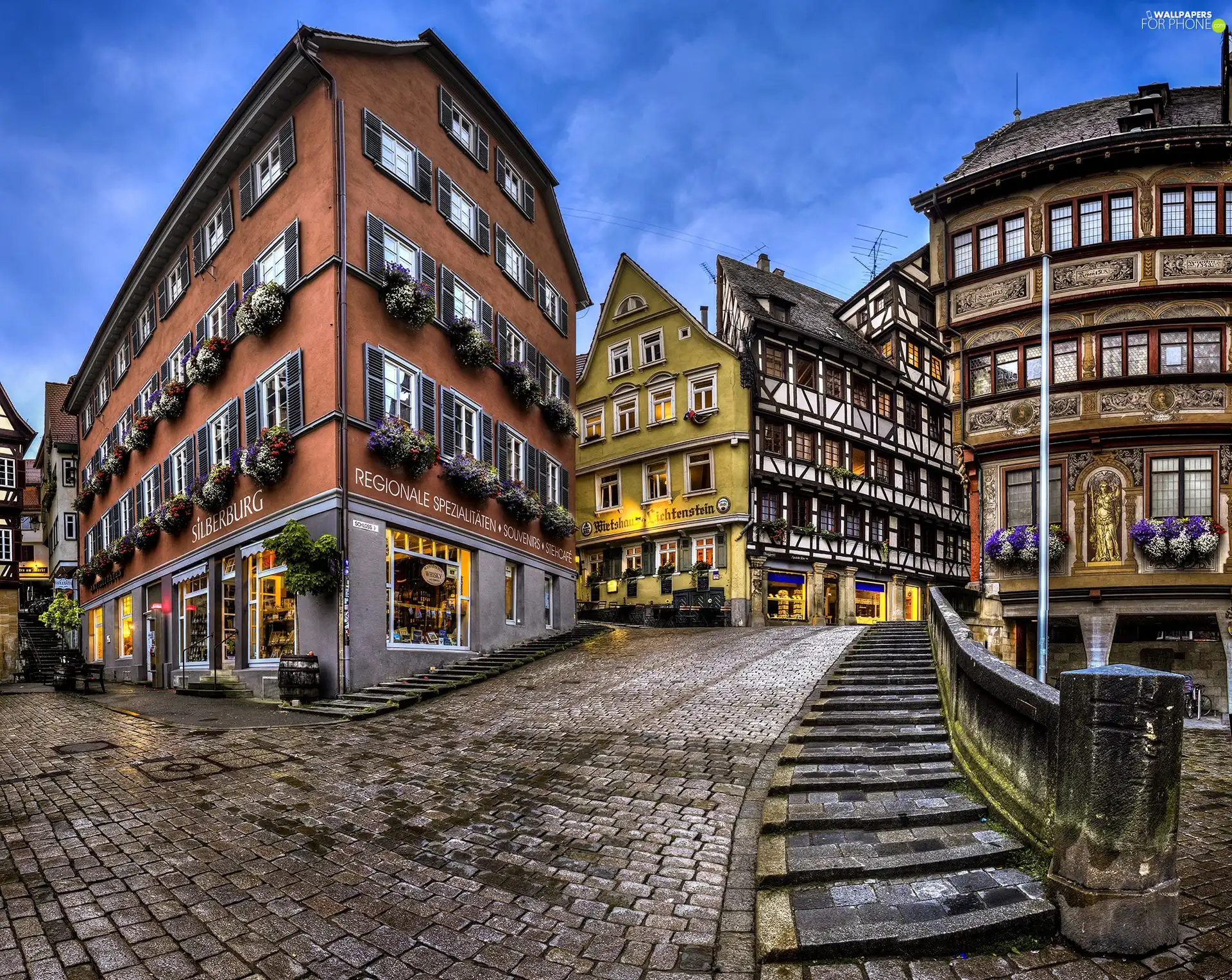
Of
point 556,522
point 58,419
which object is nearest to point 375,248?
point 556,522

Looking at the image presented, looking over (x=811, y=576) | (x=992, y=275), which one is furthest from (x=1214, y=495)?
(x=811, y=576)

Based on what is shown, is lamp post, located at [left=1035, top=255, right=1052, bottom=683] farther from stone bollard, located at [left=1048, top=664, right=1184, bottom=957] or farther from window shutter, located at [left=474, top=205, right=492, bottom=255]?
window shutter, located at [left=474, top=205, right=492, bottom=255]

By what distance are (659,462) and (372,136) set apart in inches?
759

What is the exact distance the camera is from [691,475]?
32656 mm

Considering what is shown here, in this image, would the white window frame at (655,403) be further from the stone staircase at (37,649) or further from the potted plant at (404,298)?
the stone staircase at (37,649)

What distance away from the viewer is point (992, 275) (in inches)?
806

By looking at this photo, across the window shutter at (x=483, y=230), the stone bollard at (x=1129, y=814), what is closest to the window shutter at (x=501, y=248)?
the window shutter at (x=483, y=230)

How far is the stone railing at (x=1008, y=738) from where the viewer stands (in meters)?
4.80

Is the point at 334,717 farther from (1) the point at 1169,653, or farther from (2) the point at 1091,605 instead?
(1) the point at 1169,653

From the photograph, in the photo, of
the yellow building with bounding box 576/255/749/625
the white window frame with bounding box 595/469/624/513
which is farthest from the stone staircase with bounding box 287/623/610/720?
the white window frame with bounding box 595/469/624/513

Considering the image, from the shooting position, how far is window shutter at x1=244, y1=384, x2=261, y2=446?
18016mm

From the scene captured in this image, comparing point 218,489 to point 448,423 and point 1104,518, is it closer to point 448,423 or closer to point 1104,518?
point 448,423

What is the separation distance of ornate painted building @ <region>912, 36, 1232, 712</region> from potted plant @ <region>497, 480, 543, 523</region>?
1148cm

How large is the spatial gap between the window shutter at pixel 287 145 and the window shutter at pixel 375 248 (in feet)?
8.33
